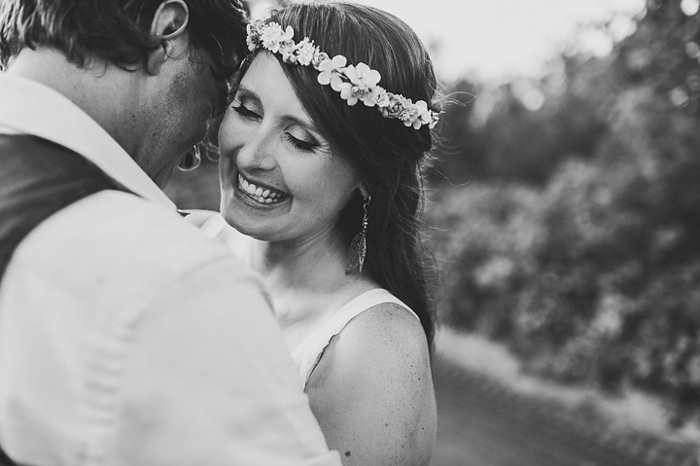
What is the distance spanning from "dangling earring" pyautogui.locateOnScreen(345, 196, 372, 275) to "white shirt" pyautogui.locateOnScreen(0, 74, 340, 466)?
1.72 m

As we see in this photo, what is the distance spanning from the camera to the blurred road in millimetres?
7266

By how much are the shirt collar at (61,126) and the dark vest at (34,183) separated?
18 millimetres

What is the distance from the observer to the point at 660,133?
8.70 m

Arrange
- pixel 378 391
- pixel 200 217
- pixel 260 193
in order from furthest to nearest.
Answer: pixel 200 217 < pixel 260 193 < pixel 378 391

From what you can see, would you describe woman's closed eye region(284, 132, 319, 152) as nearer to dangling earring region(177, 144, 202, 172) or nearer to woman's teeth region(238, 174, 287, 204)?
woman's teeth region(238, 174, 287, 204)

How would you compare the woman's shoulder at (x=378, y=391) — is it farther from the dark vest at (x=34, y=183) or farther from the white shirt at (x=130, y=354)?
the dark vest at (x=34, y=183)

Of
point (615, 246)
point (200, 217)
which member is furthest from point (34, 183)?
point (615, 246)

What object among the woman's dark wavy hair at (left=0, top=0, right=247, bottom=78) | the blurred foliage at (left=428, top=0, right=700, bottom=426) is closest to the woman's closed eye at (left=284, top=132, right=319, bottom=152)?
the woman's dark wavy hair at (left=0, top=0, right=247, bottom=78)

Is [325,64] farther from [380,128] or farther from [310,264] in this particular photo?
[310,264]

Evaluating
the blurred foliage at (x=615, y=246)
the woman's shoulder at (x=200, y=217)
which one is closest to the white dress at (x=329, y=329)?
the woman's shoulder at (x=200, y=217)

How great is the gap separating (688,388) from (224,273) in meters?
7.21

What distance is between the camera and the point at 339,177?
2764mm

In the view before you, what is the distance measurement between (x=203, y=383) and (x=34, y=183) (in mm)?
439

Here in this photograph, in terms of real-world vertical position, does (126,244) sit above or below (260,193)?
below
